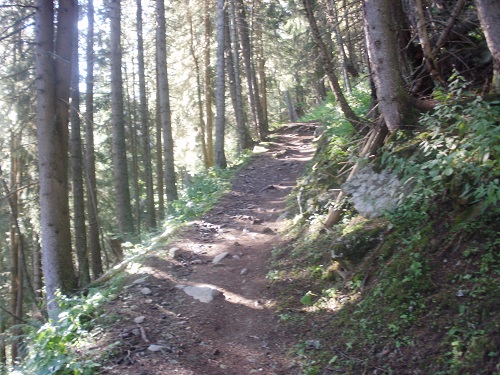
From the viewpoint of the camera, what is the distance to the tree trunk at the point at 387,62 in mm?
6309

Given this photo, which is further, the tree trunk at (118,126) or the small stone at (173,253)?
the tree trunk at (118,126)

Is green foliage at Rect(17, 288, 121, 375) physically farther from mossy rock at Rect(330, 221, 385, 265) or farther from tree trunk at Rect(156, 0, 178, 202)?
tree trunk at Rect(156, 0, 178, 202)

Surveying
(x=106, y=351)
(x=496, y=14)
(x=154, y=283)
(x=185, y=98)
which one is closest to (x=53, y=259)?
(x=154, y=283)

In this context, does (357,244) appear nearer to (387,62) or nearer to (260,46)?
(387,62)

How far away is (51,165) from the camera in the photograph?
796 centimetres

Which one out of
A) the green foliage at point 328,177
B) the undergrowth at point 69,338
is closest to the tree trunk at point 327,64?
the green foliage at point 328,177

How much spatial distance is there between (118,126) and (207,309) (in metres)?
8.40

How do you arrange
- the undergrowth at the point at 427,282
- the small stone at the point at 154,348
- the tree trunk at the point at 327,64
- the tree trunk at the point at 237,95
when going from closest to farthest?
the undergrowth at the point at 427,282, the small stone at the point at 154,348, the tree trunk at the point at 327,64, the tree trunk at the point at 237,95

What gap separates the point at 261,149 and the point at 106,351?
1601cm

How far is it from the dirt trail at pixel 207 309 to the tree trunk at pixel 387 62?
3.24 m

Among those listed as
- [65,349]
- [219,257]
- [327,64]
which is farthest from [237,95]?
[65,349]

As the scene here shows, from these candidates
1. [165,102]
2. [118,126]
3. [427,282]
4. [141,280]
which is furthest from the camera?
[165,102]

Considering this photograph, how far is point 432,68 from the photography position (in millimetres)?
6441

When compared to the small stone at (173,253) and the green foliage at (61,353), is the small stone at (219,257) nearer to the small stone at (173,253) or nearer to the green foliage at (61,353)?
the small stone at (173,253)
